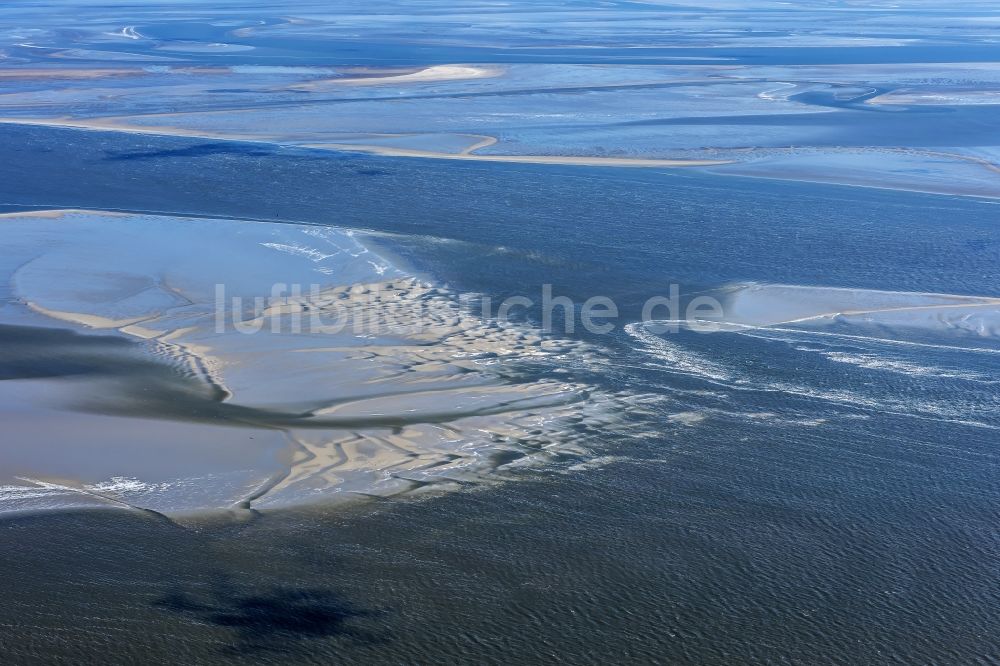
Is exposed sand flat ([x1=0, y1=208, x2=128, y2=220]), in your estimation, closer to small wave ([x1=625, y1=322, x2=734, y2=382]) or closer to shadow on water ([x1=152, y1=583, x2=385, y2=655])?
small wave ([x1=625, y1=322, x2=734, y2=382])

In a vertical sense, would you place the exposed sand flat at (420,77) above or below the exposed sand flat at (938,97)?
above

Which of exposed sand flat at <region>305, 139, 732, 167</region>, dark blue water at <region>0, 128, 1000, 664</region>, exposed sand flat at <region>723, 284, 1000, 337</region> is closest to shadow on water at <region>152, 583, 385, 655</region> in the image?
dark blue water at <region>0, 128, 1000, 664</region>

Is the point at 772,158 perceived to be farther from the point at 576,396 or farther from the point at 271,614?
the point at 271,614

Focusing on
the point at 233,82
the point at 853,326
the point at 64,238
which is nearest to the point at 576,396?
the point at 853,326

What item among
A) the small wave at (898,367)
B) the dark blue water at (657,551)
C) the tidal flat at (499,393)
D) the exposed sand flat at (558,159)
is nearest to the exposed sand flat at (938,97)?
the tidal flat at (499,393)

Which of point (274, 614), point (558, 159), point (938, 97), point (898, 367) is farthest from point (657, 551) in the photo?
point (938, 97)

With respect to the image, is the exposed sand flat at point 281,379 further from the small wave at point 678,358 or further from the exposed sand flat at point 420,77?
the exposed sand flat at point 420,77
